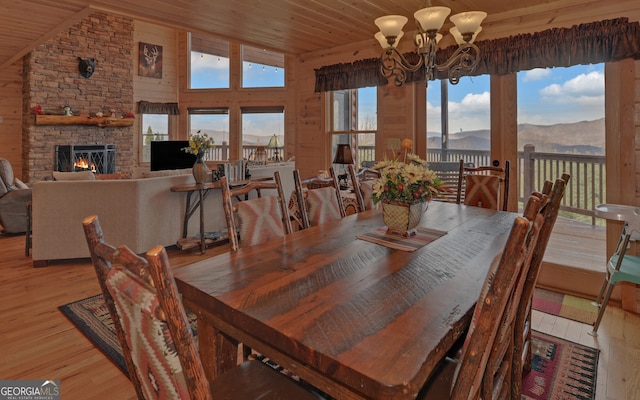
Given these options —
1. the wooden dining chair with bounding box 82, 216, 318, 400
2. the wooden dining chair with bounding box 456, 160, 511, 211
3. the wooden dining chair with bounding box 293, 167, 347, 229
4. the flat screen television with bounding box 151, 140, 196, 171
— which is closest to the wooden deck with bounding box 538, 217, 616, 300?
the wooden dining chair with bounding box 456, 160, 511, 211

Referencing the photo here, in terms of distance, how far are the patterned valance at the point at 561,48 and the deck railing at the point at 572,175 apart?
824mm

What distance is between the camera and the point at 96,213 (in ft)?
12.7

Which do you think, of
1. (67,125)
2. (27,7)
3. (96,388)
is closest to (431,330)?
(96,388)

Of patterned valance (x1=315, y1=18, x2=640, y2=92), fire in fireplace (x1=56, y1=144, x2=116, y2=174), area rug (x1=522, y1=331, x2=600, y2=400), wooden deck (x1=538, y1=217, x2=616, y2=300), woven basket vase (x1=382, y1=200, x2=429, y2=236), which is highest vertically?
patterned valance (x1=315, y1=18, x2=640, y2=92)

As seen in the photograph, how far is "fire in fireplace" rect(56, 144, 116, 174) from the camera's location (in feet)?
25.0

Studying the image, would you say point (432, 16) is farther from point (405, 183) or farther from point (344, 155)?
point (344, 155)

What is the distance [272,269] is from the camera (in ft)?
4.79

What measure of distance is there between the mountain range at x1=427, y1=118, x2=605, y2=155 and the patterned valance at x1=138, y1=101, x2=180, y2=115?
25.0 feet

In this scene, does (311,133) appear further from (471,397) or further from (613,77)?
(471,397)

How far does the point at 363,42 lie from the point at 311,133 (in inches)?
56.7

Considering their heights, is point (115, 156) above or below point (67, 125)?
below

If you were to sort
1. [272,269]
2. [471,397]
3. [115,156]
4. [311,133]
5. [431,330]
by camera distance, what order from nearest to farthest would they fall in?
[471,397] < [431,330] < [272,269] < [311,133] < [115,156]

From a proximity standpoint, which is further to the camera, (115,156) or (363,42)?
(115,156)

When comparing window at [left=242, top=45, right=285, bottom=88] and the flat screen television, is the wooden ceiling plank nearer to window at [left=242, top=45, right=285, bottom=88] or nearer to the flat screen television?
the flat screen television
